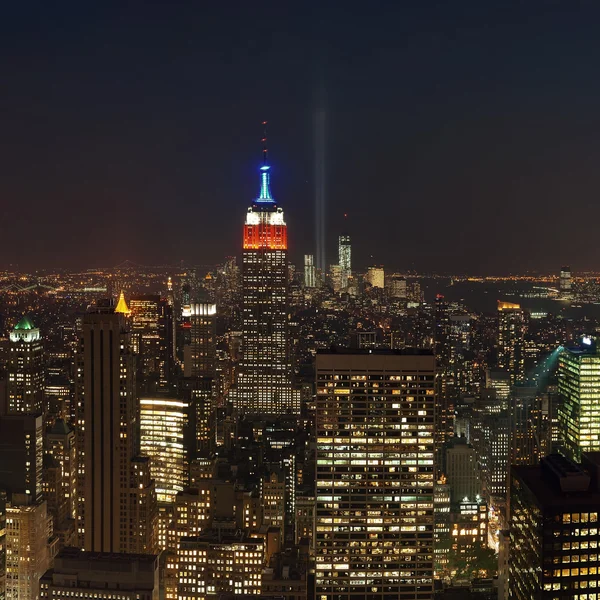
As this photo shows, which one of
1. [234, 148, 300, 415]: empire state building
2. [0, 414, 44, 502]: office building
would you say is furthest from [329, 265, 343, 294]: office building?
[0, 414, 44, 502]: office building

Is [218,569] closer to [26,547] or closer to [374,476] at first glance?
[26,547]

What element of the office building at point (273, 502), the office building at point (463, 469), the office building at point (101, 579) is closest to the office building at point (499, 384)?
the office building at point (463, 469)

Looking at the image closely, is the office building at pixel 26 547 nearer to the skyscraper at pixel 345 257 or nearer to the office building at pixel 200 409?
the office building at pixel 200 409

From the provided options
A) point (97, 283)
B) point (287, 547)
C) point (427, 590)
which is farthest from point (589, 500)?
point (97, 283)

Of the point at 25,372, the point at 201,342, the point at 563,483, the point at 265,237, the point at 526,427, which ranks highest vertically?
the point at 265,237

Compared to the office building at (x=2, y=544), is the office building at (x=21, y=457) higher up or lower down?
higher up

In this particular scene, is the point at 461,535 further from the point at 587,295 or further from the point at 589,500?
the point at 589,500

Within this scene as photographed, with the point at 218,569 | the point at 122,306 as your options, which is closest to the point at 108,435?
the point at 122,306
